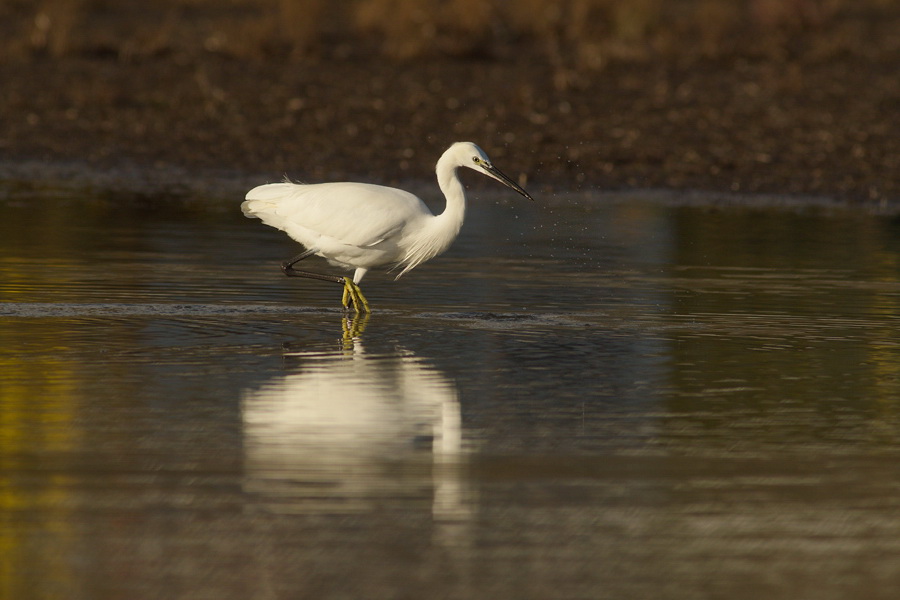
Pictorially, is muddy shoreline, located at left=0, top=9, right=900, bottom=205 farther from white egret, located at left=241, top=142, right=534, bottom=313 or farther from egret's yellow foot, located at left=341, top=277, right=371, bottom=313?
egret's yellow foot, located at left=341, top=277, right=371, bottom=313

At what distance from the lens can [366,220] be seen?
1177 cm

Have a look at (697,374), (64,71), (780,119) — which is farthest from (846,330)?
(64,71)

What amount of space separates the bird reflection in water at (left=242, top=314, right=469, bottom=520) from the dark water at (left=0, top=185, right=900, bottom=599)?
21 mm

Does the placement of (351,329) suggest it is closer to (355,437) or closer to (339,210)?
(339,210)

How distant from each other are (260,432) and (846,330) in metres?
4.63

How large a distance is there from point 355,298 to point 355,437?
4359 millimetres

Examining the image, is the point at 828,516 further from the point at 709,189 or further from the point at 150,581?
the point at 709,189

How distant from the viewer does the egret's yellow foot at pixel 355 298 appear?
11.7 metres

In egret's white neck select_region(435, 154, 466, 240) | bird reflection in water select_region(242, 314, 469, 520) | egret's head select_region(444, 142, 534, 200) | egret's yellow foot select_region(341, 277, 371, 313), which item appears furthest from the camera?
egret's head select_region(444, 142, 534, 200)

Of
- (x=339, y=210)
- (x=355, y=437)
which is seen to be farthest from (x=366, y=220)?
(x=355, y=437)

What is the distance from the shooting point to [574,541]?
604cm

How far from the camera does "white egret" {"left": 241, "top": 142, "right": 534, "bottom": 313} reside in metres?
11.8

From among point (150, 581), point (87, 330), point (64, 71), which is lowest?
point (150, 581)

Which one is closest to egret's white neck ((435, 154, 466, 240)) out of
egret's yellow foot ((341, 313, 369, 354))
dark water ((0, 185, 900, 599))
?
dark water ((0, 185, 900, 599))
